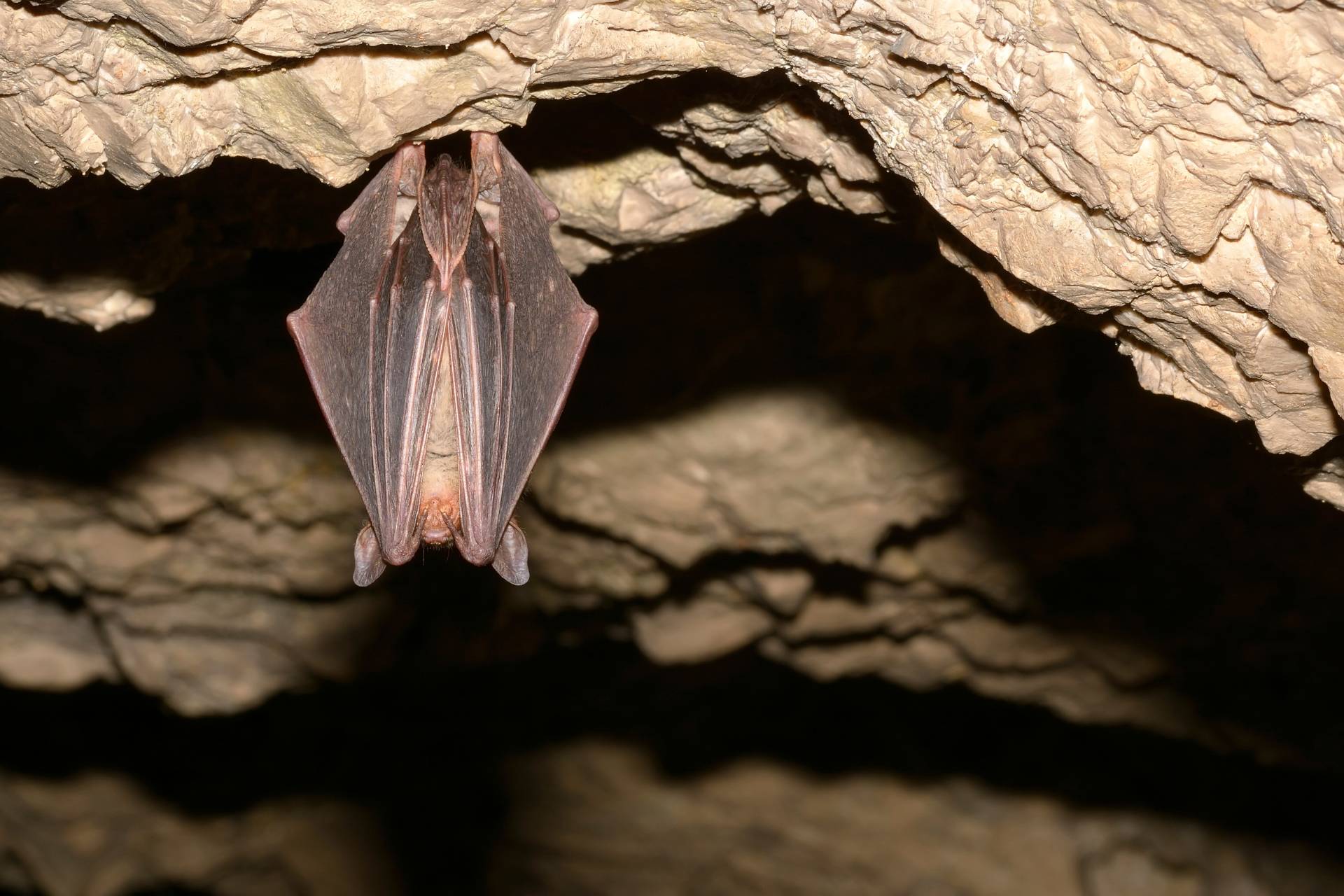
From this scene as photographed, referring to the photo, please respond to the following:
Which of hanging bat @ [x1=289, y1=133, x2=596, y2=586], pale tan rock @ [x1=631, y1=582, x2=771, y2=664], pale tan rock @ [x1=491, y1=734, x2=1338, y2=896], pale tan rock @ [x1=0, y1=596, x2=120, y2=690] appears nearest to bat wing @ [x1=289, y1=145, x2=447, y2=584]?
hanging bat @ [x1=289, y1=133, x2=596, y2=586]

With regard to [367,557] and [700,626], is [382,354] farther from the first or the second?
[700,626]

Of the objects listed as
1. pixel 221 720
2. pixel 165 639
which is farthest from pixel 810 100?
pixel 221 720

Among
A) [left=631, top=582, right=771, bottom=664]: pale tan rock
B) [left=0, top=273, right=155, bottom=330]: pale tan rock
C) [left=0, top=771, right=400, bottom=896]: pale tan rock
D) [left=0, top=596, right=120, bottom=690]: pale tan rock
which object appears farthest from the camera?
[left=0, top=771, right=400, bottom=896]: pale tan rock

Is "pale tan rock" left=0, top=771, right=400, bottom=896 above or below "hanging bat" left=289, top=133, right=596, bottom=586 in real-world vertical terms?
below

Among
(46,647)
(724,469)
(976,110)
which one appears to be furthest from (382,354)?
(46,647)

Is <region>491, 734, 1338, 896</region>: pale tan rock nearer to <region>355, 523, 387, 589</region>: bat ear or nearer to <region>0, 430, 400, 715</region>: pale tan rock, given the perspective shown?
<region>0, 430, 400, 715</region>: pale tan rock

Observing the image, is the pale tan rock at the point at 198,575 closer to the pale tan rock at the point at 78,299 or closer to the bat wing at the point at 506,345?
the pale tan rock at the point at 78,299

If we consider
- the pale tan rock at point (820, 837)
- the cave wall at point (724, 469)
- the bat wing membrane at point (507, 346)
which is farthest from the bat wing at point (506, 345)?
the pale tan rock at point (820, 837)
